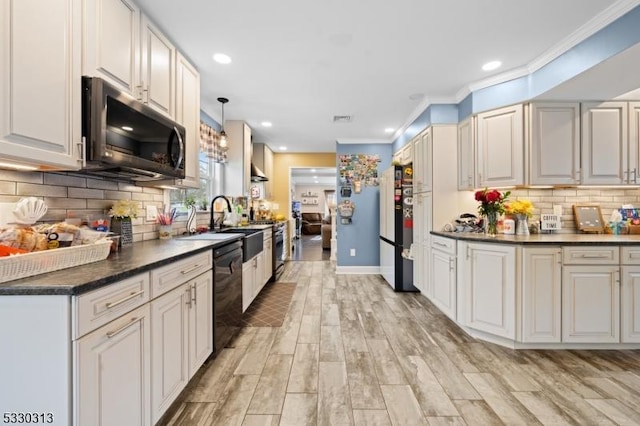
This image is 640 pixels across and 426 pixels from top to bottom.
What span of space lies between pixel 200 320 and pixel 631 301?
334 cm

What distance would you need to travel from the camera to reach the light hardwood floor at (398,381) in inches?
60.4

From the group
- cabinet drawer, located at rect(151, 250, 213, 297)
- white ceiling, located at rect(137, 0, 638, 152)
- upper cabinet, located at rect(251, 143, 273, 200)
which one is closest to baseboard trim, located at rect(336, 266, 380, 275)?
upper cabinet, located at rect(251, 143, 273, 200)

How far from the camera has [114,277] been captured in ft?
3.46

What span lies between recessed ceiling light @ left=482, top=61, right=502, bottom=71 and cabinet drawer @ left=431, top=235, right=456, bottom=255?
5.45 feet

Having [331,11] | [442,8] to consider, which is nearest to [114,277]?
[331,11]

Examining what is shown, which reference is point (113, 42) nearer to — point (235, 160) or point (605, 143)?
point (235, 160)

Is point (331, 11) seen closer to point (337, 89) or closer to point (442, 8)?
point (442, 8)

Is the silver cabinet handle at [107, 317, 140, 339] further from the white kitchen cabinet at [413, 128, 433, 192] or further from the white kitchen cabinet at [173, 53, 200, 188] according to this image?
the white kitchen cabinet at [413, 128, 433, 192]

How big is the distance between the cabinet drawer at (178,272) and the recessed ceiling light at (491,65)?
2.92 m

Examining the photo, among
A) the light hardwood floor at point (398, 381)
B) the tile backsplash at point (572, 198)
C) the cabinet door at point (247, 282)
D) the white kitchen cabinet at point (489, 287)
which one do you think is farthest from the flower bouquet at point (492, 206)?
the cabinet door at point (247, 282)

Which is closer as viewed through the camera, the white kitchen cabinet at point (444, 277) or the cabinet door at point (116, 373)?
the cabinet door at point (116, 373)

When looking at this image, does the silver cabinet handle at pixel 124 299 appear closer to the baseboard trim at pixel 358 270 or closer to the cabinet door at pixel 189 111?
the cabinet door at pixel 189 111

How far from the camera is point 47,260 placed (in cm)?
107

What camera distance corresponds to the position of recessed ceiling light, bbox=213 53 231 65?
7.75 ft
